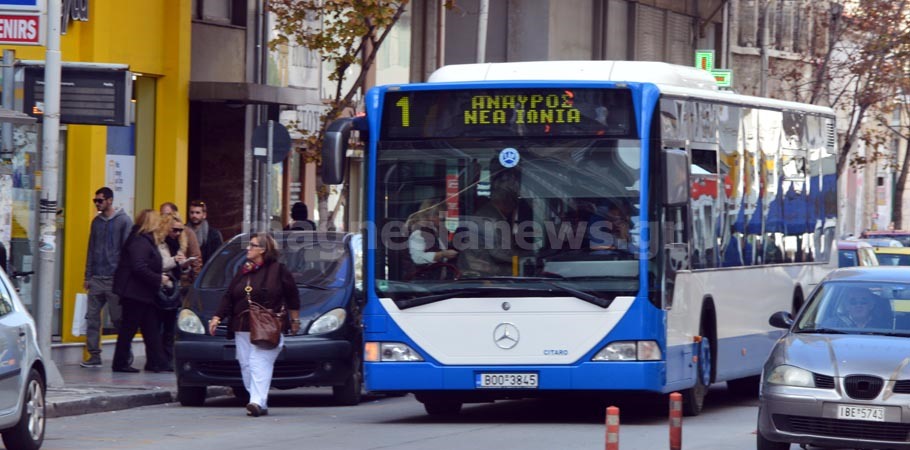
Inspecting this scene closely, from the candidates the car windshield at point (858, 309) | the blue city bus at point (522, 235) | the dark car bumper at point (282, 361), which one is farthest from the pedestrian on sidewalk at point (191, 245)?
the car windshield at point (858, 309)

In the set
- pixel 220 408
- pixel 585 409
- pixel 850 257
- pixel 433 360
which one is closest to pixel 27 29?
pixel 220 408

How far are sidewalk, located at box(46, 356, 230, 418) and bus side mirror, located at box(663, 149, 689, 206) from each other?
5651 mm

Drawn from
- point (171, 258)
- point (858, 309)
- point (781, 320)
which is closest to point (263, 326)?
point (781, 320)

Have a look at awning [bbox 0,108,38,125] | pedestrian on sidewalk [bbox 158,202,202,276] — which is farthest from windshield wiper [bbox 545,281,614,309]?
pedestrian on sidewalk [bbox 158,202,202,276]

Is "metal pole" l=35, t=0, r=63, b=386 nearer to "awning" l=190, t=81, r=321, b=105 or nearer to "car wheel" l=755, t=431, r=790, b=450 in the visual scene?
"awning" l=190, t=81, r=321, b=105

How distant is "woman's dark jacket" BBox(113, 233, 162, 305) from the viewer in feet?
63.6

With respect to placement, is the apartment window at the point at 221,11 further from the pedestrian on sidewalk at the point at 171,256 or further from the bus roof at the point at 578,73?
the bus roof at the point at 578,73

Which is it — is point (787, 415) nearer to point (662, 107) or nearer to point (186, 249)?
point (662, 107)

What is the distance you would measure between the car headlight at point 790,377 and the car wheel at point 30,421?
5.01 m

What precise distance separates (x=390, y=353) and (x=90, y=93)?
4888 millimetres

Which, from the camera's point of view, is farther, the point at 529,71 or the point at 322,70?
the point at 322,70

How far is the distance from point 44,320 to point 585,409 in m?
5.24

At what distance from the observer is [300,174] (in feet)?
94.9

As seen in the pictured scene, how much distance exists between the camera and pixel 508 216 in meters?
14.1
